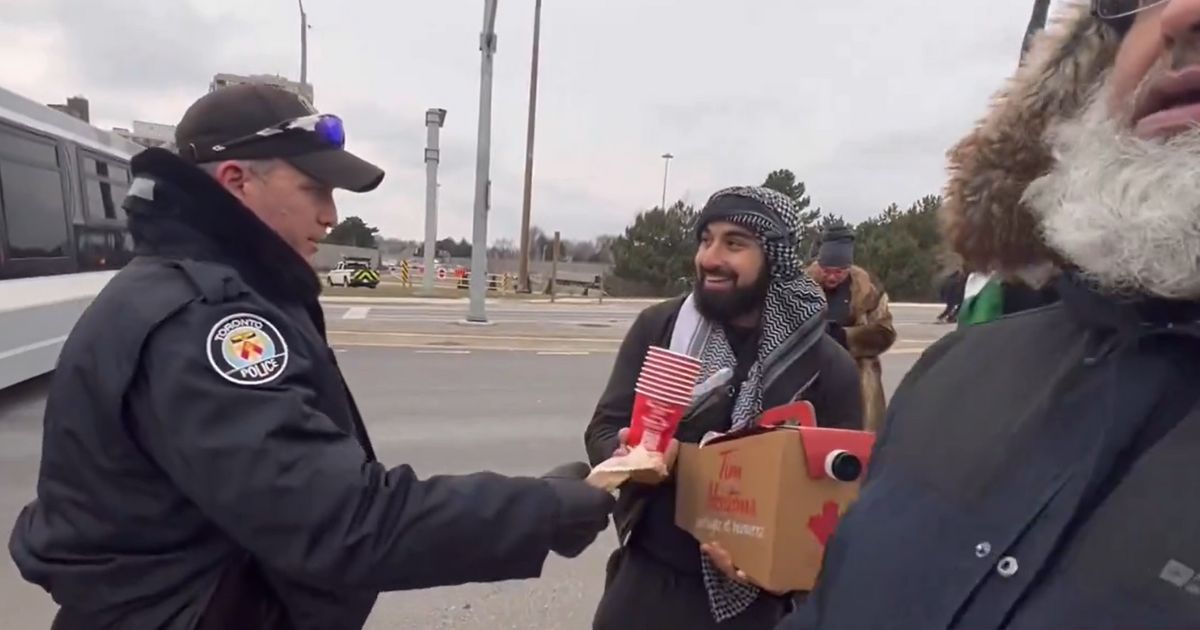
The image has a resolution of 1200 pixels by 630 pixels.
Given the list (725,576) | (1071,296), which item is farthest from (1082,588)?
(725,576)

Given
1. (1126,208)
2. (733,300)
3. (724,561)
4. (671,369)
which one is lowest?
(724,561)

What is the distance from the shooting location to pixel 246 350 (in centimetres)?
153

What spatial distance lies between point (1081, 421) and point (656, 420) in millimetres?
1059

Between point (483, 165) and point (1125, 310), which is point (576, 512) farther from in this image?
point (483, 165)

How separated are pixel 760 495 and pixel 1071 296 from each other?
2.75ft

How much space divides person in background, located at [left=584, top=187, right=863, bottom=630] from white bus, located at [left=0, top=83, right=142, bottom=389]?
18.0 ft

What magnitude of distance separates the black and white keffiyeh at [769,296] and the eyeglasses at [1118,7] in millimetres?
1284

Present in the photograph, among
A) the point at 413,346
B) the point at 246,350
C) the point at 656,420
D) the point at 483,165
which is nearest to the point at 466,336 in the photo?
the point at 413,346

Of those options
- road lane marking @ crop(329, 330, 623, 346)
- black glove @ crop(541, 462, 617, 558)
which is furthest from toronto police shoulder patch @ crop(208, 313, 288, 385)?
road lane marking @ crop(329, 330, 623, 346)

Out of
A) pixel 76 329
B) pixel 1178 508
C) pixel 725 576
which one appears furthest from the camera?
pixel 725 576

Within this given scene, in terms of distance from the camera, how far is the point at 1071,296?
1203 mm

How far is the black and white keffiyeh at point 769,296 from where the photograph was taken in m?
2.37

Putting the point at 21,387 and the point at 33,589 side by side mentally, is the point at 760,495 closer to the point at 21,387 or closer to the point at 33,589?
the point at 33,589

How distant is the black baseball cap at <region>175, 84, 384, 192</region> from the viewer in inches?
70.4
